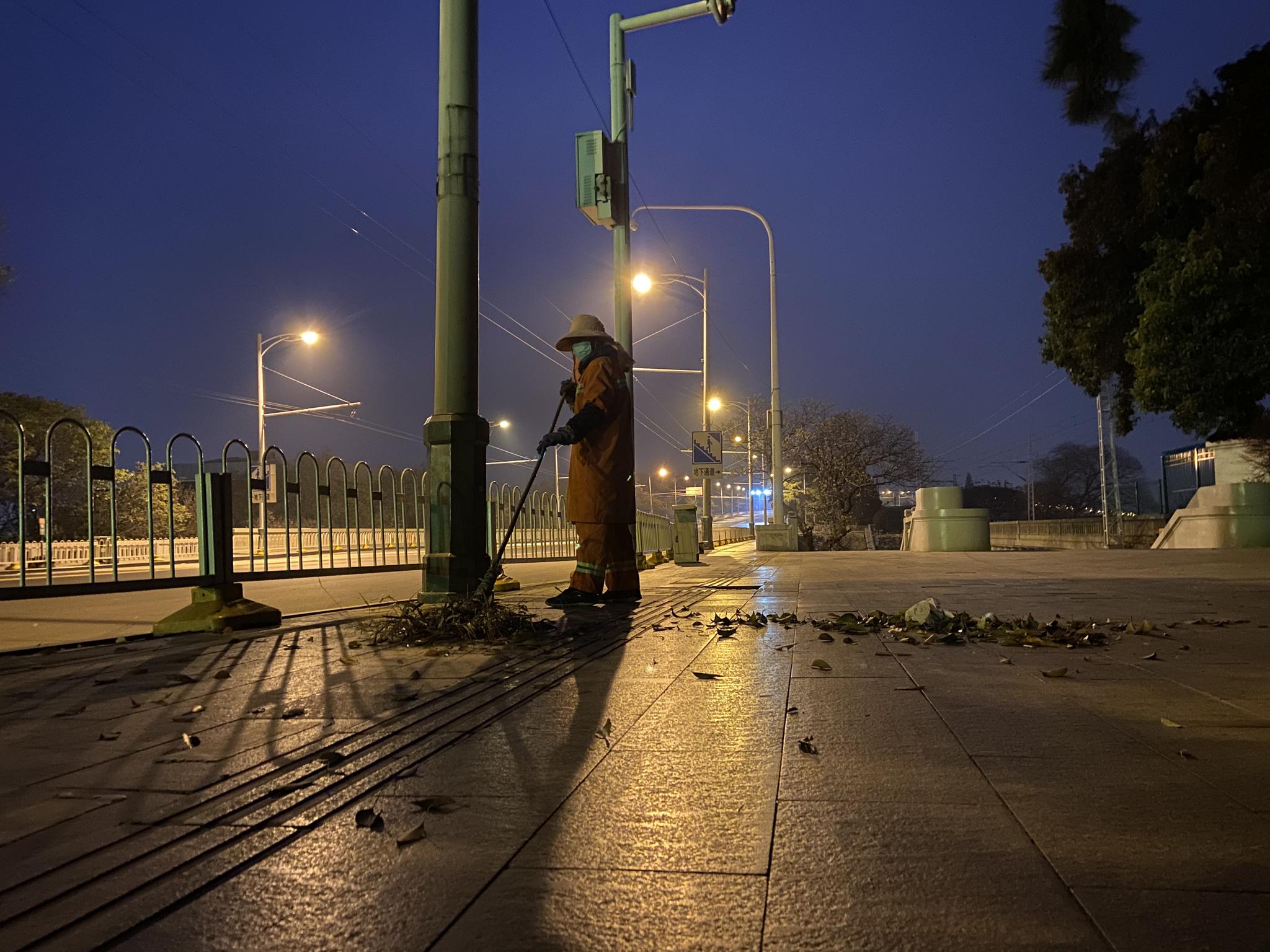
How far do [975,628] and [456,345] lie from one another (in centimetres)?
387

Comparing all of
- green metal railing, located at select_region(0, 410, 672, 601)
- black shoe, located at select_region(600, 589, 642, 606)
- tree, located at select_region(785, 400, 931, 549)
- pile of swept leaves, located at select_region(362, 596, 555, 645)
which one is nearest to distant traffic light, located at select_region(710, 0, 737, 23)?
green metal railing, located at select_region(0, 410, 672, 601)

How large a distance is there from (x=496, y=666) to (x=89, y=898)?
2.76 meters

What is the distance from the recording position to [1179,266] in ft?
49.1

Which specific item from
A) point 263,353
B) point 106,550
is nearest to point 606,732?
point 106,550

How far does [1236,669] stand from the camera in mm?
3973

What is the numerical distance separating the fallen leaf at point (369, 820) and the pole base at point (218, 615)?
428cm

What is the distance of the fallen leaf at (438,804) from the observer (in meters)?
2.10

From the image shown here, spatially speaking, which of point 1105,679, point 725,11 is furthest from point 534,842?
point 725,11

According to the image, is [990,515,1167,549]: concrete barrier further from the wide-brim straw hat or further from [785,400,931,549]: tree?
the wide-brim straw hat

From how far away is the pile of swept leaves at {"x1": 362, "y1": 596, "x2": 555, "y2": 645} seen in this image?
5.24 metres

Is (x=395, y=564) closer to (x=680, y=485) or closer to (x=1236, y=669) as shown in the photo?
(x=1236, y=669)

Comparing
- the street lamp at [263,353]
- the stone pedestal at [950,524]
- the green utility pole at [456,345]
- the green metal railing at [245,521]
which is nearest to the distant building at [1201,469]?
the stone pedestal at [950,524]

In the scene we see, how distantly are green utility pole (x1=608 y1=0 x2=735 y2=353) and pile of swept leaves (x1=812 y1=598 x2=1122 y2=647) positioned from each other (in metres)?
6.67

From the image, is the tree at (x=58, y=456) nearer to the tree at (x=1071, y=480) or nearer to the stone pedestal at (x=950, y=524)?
the stone pedestal at (x=950, y=524)
